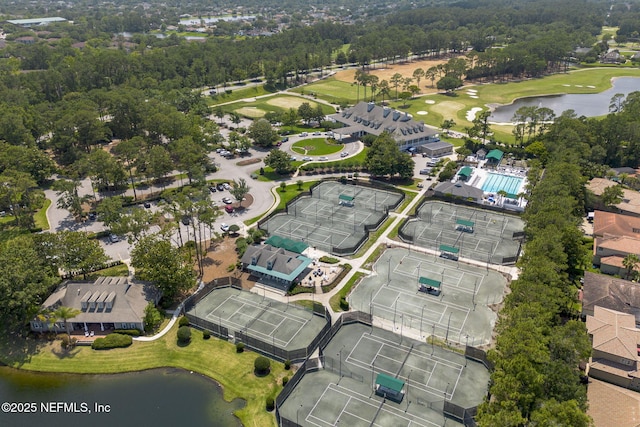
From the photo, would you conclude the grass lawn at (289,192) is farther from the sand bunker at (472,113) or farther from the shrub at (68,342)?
the sand bunker at (472,113)

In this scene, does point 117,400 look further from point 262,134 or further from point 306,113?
point 306,113

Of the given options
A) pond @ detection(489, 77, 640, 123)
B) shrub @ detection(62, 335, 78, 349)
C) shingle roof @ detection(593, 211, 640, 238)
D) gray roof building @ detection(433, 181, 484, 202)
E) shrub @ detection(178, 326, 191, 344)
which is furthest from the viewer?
pond @ detection(489, 77, 640, 123)

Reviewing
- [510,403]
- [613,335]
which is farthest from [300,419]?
[613,335]

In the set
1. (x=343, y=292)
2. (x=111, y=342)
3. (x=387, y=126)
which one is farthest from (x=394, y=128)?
(x=111, y=342)

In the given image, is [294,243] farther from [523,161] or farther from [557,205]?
[523,161]

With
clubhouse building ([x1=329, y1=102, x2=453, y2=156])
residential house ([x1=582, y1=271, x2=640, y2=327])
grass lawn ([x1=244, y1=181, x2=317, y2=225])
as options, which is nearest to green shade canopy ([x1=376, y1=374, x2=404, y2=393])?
residential house ([x1=582, y1=271, x2=640, y2=327])

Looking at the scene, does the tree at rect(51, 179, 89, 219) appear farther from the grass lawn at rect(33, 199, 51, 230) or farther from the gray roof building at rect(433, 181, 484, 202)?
the gray roof building at rect(433, 181, 484, 202)

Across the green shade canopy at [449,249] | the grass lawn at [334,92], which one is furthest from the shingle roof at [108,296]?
the grass lawn at [334,92]
